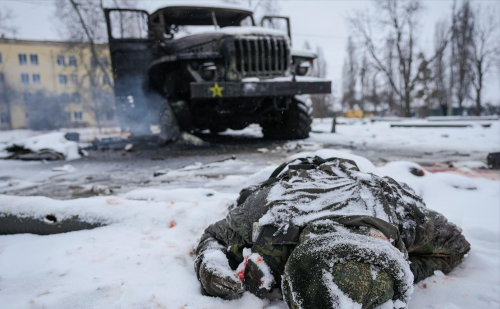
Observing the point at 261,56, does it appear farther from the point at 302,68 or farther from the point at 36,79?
the point at 36,79

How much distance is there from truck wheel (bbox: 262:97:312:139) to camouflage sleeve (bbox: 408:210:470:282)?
475 cm

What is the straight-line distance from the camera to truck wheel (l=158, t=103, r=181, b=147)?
557cm

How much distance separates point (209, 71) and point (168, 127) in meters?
1.32

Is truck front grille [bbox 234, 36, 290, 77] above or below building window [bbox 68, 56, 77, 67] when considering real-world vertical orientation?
below

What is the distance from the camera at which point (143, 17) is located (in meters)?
6.33

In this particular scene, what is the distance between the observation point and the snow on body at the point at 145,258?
3.89ft

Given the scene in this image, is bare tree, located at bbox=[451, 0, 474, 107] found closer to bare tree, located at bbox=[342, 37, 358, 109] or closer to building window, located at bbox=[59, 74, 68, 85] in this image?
bare tree, located at bbox=[342, 37, 358, 109]

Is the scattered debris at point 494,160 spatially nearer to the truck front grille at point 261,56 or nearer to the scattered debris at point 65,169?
the truck front grille at point 261,56

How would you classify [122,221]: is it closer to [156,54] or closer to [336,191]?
[336,191]

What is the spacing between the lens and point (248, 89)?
486 cm

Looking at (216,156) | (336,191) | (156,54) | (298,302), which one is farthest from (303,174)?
(156,54)

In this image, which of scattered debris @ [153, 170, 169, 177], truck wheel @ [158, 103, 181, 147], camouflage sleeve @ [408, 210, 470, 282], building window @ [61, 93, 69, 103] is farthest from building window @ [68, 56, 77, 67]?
camouflage sleeve @ [408, 210, 470, 282]

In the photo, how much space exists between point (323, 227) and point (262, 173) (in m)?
1.36

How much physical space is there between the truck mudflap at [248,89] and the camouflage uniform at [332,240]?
330 cm
